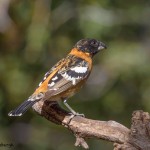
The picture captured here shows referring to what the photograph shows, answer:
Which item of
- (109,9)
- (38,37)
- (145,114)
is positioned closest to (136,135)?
(145,114)

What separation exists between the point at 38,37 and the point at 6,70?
0.87 m

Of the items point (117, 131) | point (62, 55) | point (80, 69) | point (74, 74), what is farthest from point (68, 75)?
point (62, 55)

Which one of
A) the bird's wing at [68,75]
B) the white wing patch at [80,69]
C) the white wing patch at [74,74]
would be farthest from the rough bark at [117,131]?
the white wing patch at [80,69]

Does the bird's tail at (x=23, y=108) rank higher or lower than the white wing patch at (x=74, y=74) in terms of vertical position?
lower

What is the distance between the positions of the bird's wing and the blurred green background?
3.27 m

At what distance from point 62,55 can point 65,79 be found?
4378mm

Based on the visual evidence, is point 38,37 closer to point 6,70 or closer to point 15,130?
point 6,70

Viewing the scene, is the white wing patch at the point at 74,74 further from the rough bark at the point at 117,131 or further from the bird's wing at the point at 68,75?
the rough bark at the point at 117,131

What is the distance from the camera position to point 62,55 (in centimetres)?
1197

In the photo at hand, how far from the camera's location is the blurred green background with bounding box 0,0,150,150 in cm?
1139

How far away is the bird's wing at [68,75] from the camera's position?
7.45m

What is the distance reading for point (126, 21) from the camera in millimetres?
12195

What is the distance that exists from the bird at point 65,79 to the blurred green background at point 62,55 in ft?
9.77

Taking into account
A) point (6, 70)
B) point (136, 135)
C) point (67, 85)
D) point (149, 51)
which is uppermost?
point (149, 51)
